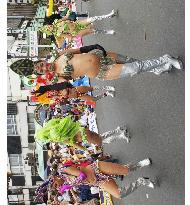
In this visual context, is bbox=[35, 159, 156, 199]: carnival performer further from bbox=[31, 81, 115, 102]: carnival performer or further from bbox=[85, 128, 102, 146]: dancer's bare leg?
bbox=[31, 81, 115, 102]: carnival performer

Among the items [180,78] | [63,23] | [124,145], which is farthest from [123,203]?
[63,23]

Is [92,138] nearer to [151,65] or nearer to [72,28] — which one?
[151,65]

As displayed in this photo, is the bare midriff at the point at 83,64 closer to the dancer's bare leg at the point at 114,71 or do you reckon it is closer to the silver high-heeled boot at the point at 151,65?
the dancer's bare leg at the point at 114,71

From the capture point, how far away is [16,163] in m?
14.3

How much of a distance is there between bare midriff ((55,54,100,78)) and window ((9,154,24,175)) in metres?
9.13

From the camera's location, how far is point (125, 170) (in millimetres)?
6234

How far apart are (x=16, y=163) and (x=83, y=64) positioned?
31.5ft

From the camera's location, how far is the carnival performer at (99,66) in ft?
17.8

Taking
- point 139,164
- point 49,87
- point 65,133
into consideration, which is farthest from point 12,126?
Answer: point 139,164

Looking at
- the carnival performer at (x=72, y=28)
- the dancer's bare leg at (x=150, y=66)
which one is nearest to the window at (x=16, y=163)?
the carnival performer at (x=72, y=28)

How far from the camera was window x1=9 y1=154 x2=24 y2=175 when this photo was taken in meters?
14.1

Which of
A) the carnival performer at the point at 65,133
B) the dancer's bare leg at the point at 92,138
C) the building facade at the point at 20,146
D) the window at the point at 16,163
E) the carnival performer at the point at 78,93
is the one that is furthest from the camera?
the building facade at the point at 20,146

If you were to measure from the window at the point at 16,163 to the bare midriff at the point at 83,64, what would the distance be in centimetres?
913

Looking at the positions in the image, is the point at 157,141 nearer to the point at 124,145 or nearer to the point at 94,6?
the point at 124,145
